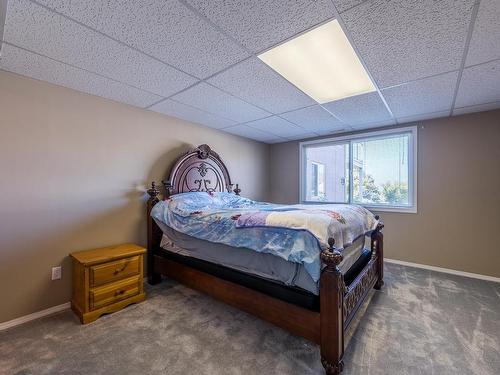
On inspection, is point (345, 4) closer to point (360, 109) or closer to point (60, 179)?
point (360, 109)

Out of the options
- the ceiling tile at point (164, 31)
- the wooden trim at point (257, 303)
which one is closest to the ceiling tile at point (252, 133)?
the ceiling tile at point (164, 31)

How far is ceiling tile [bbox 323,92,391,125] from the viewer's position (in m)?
2.63

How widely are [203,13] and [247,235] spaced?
60.8 inches

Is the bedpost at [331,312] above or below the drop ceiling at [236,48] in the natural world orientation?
below

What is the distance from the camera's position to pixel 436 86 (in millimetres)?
2268

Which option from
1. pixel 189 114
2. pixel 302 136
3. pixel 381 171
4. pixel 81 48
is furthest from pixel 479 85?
pixel 81 48

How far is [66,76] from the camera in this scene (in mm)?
2082

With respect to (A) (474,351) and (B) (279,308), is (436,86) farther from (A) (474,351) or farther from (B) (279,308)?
(B) (279,308)

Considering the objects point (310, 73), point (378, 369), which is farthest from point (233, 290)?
point (310, 73)

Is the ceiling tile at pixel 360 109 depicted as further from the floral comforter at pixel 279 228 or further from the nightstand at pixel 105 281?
the nightstand at pixel 105 281

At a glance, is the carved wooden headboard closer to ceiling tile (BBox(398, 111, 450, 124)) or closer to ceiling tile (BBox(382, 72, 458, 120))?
ceiling tile (BBox(382, 72, 458, 120))

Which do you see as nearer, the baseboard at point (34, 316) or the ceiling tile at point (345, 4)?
the ceiling tile at point (345, 4)

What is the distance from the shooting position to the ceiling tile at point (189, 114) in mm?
2816

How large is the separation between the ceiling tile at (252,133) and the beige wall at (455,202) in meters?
2.40
